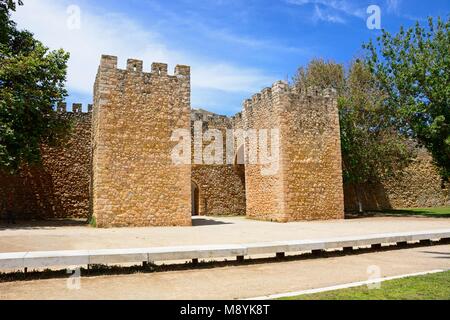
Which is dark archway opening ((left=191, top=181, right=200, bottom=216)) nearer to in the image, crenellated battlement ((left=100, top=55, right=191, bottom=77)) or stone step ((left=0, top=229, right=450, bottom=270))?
crenellated battlement ((left=100, top=55, right=191, bottom=77))

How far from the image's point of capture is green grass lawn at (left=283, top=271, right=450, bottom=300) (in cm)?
446

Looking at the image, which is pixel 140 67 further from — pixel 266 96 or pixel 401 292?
pixel 401 292

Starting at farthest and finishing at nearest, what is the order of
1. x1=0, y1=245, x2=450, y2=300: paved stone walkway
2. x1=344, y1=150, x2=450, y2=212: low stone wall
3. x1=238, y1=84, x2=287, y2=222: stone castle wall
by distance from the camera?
x1=344, y1=150, x2=450, y2=212: low stone wall, x1=238, y1=84, x2=287, y2=222: stone castle wall, x1=0, y1=245, x2=450, y2=300: paved stone walkway

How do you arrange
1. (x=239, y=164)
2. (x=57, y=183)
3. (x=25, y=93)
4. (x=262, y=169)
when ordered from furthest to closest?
(x=239, y=164)
(x=57, y=183)
(x=262, y=169)
(x=25, y=93)

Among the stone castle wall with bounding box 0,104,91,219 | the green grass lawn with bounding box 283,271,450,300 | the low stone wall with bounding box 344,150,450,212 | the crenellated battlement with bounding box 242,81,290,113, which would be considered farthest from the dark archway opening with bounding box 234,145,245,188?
the green grass lawn with bounding box 283,271,450,300

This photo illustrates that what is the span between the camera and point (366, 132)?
22.0m

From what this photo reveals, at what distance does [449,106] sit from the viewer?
1878 centimetres

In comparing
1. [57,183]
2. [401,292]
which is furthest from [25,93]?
[401,292]

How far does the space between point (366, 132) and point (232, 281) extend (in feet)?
60.4

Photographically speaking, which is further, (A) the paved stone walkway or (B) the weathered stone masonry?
(B) the weathered stone masonry

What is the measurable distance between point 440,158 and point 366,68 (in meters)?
6.44

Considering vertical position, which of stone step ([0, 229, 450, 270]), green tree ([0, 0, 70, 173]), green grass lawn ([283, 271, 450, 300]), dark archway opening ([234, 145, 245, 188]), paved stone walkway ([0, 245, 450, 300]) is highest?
green tree ([0, 0, 70, 173])

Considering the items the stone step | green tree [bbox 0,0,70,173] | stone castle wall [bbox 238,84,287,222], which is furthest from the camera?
stone castle wall [bbox 238,84,287,222]

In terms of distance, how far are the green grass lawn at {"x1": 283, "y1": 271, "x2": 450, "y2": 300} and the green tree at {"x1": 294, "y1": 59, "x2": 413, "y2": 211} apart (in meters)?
17.2
